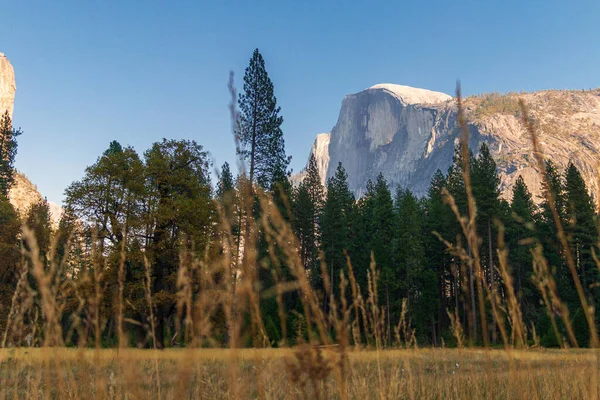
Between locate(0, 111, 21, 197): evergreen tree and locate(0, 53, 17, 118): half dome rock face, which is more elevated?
locate(0, 53, 17, 118): half dome rock face

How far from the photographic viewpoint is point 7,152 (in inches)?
1875

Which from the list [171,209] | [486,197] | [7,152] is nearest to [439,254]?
[486,197]

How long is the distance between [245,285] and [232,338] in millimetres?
195

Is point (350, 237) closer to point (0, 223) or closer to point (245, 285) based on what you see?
point (0, 223)

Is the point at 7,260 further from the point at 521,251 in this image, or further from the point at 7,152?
the point at 521,251

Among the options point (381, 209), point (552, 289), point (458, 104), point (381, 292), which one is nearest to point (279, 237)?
point (458, 104)

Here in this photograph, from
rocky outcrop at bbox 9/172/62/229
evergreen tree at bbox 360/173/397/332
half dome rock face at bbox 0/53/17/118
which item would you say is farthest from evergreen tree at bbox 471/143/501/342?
half dome rock face at bbox 0/53/17/118

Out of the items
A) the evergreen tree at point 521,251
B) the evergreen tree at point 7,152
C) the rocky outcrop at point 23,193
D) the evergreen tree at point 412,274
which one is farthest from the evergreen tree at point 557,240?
the rocky outcrop at point 23,193

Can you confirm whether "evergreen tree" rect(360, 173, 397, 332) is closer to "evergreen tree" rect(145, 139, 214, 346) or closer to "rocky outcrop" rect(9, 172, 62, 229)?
"evergreen tree" rect(145, 139, 214, 346)

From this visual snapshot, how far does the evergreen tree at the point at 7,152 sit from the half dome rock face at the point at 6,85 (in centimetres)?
8930

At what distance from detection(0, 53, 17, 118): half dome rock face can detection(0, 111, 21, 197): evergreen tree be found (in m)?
89.3

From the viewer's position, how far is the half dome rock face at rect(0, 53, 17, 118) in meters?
123

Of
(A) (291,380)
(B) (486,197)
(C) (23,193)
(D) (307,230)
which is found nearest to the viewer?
(A) (291,380)

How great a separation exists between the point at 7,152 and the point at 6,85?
97.2m
